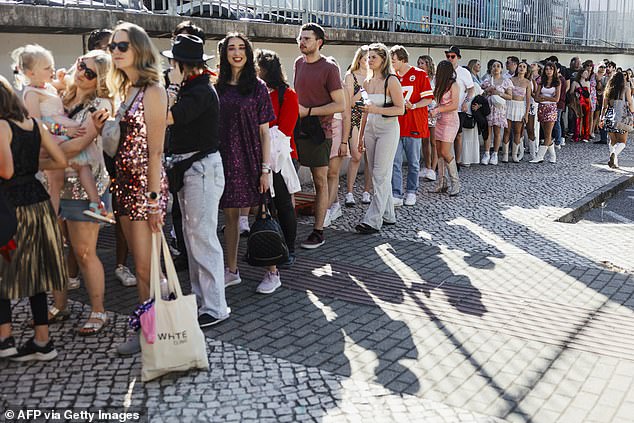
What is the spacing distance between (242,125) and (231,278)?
51.9 inches

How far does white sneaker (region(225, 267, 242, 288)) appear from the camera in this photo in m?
6.10

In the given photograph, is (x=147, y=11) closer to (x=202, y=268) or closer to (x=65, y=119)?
(x=65, y=119)

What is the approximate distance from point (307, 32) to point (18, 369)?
13.6ft

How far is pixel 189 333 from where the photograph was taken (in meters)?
4.27

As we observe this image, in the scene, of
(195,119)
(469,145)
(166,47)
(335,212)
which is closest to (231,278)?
(195,119)

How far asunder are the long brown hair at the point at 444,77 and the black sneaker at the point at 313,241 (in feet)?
12.7

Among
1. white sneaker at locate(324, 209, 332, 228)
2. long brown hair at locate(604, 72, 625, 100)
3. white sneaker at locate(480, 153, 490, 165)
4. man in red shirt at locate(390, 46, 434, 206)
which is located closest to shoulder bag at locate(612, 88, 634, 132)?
long brown hair at locate(604, 72, 625, 100)

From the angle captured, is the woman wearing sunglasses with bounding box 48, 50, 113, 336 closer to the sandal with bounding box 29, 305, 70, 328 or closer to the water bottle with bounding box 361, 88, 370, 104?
the sandal with bounding box 29, 305, 70, 328

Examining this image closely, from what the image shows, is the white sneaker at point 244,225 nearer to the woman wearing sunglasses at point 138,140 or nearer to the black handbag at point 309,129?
the black handbag at point 309,129

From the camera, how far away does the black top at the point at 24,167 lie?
4297 millimetres

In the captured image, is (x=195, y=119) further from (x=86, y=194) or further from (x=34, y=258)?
(x=34, y=258)

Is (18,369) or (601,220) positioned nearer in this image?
(18,369)

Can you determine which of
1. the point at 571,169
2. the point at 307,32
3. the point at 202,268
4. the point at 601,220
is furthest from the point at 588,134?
the point at 202,268

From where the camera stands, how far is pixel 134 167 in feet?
15.0
